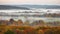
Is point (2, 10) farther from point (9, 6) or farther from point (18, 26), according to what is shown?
point (18, 26)

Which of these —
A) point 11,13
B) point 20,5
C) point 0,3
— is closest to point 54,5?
point 20,5

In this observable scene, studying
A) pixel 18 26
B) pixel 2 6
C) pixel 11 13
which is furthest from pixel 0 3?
pixel 18 26

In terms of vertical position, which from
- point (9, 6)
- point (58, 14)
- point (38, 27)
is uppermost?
point (9, 6)

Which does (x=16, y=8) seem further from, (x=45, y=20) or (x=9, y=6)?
(x=45, y=20)

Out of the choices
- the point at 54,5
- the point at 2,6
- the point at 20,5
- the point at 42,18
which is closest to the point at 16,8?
the point at 20,5

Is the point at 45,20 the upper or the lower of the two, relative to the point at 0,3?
lower

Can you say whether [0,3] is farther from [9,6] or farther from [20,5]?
[20,5]

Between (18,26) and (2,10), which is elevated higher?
(2,10)
